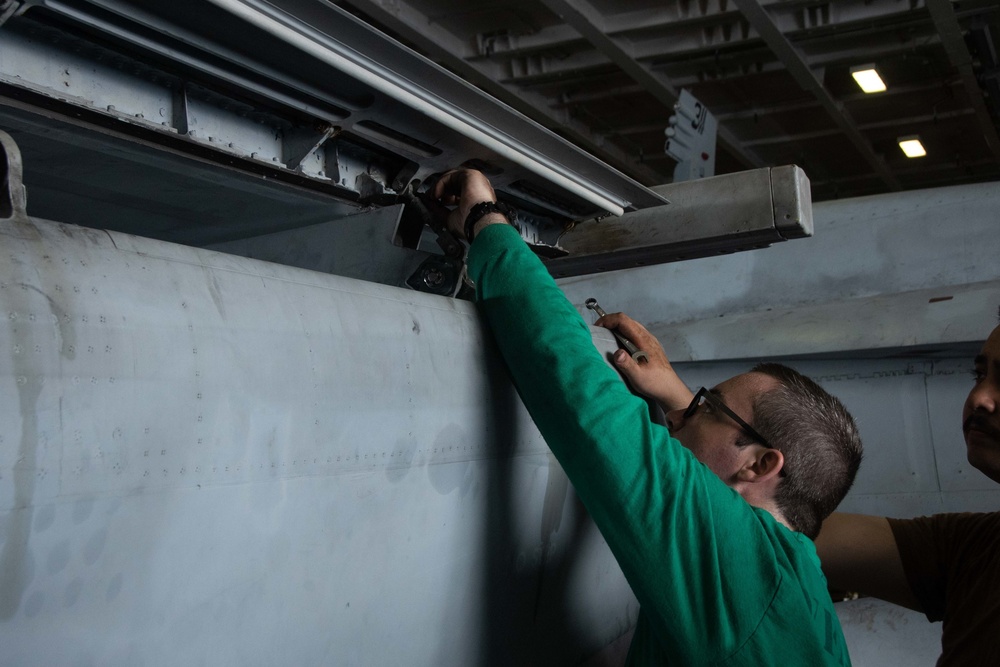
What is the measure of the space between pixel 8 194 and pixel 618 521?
102 cm

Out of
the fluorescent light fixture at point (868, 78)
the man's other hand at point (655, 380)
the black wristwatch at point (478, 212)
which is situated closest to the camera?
the black wristwatch at point (478, 212)

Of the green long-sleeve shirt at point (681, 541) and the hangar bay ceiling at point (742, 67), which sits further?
the hangar bay ceiling at point (742, 67)

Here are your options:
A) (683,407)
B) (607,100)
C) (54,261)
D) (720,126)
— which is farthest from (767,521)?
(720,126)

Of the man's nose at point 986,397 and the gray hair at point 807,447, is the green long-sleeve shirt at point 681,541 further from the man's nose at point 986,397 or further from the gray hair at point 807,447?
the man's nose at point 986,397

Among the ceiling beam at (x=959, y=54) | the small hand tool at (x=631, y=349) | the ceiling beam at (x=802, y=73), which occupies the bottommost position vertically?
the small hand tool at (x=631, y=349)

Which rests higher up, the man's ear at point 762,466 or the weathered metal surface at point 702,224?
the weathered metal surface at point 702,224

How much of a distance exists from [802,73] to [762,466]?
6205 mm

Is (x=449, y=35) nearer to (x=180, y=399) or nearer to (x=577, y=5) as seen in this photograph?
(x=577, y=5)

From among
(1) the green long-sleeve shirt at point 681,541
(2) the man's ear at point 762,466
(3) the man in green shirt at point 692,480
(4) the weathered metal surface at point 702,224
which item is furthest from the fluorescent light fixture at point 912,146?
(1) the green long-sleeve shirt at point 681,541

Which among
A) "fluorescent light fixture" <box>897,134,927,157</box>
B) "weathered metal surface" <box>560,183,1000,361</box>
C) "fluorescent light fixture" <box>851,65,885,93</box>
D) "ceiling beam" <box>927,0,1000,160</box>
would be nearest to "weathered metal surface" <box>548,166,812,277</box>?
"weathered metal surface" <box>560,183,1000,361</box>

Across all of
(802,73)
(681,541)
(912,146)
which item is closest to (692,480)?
(681,541)

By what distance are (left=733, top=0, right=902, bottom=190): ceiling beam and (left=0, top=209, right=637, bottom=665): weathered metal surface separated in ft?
17.0

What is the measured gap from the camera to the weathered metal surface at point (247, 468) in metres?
1.01

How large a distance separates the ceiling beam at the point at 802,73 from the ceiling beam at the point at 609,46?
101 centimetres
